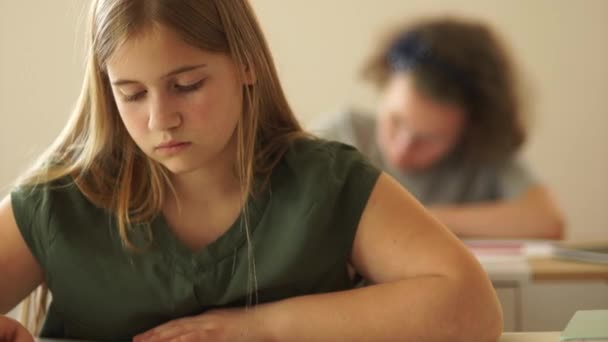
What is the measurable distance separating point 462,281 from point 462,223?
4.83 ft

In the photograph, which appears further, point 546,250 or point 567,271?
point 546,250

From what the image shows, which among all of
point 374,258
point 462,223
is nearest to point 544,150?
point 462,223

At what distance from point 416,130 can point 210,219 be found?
5.66ft

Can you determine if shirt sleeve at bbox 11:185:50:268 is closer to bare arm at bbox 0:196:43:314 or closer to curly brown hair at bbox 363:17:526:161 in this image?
bare arm at bbox 0:196:43:314

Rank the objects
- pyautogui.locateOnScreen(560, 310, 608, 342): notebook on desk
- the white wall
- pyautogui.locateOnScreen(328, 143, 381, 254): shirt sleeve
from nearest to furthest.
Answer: pyautogui.locateOnScreen(560, 310, 608, 342): notebook on desk < pyautogui.locateOnScreen(328, 143, 381, 254): shirt sleeve < the white wall

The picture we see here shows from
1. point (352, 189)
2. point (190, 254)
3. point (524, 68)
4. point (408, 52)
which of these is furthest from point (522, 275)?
point (524, 68)

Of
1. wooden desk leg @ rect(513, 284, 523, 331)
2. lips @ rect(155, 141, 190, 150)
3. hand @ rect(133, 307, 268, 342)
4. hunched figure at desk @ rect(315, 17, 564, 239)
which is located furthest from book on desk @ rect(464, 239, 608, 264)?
lips @ rect(155, 141, 190, 150)

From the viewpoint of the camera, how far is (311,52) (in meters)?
3.60

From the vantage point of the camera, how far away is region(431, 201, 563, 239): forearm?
258 cm

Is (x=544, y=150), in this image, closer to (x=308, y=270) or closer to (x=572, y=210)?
(x=572, y=210)

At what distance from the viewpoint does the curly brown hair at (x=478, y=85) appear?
291cm

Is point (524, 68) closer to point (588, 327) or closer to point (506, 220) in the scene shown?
point (506, 220)

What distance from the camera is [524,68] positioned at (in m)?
3.66

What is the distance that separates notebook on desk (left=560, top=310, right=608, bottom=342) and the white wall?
244 cm
